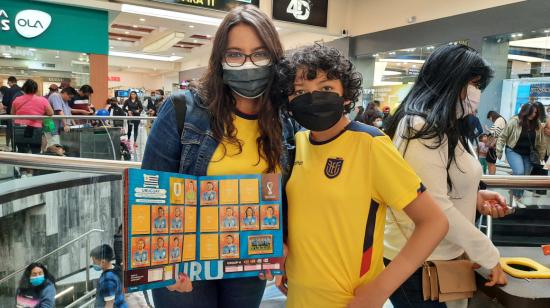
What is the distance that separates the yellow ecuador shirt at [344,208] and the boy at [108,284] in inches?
48.0

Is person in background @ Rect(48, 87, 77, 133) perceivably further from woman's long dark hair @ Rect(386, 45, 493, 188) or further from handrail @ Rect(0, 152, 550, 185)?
woman's long dark hair @ Rect(386, 45, 493, 188)

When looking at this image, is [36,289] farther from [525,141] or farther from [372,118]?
[525,141]

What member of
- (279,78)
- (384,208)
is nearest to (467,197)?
(384,208)

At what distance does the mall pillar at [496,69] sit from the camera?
28.6 feet

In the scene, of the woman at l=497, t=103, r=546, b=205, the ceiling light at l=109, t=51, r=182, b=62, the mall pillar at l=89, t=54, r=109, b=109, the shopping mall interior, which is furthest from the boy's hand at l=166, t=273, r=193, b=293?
the ceiling light at l=109, t=51, r=182, b=62

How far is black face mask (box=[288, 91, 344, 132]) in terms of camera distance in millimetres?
1127

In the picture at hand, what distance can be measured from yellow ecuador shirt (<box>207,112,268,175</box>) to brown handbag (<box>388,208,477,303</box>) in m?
0.62

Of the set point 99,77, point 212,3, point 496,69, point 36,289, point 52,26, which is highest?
point 212,3

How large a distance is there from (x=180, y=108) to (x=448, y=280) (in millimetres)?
989

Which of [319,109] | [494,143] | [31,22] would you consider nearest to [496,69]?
[494,143]

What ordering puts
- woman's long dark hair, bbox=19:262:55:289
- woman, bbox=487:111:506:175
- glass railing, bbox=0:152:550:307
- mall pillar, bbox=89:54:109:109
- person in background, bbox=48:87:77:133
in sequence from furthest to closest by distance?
mall pillar, bbox=89:54:109:109, person in background, bbox=48:87:77:133, woman, bbox=487:111:506:175, woman's long dark hair, bbox=19:262:55:289, glass railing, bbox=0:152:550:307

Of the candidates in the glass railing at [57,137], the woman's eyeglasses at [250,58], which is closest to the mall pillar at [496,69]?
the glass railing at [57,137]

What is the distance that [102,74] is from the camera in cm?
1020

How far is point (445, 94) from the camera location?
134cm
